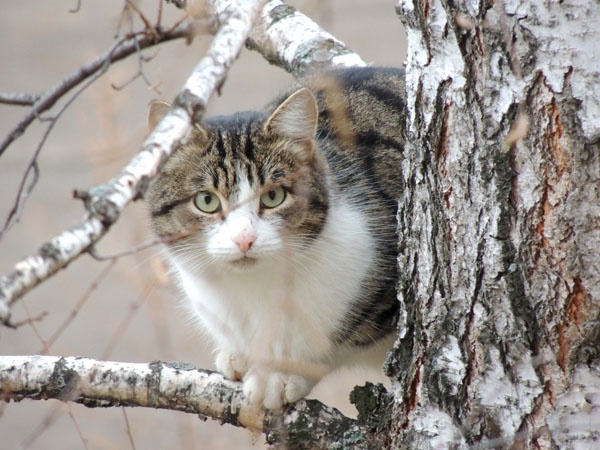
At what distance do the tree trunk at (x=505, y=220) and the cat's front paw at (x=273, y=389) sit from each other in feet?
1.44

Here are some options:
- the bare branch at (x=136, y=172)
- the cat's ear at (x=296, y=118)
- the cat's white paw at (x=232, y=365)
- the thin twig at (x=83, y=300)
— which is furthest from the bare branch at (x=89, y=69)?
the cat's white paw at (x=232, y=365)

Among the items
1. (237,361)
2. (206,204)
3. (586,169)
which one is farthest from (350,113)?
(586,169)

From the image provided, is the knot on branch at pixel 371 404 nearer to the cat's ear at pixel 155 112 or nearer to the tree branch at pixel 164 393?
the tree branch at pixel 164 393

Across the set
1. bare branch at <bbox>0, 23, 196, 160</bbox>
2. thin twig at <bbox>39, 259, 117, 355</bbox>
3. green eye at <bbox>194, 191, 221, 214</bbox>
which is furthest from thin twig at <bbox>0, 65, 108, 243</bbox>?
green eye at <bbox>194, 191, 221, 214</bbox>

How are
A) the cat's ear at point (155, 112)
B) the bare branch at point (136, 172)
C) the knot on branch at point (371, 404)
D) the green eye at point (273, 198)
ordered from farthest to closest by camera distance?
1. the green eye at point (273, 198)
2. the cat's ear at point (155, 112)
3. the knot on branch at point (371, 404)
4. the bare branch at point (136, 172)

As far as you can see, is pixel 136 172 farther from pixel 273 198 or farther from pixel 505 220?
pixel 273 198

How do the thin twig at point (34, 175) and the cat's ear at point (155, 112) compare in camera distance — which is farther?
the cat's ear at point (155, 112)

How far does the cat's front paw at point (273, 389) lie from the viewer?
210 centimetres

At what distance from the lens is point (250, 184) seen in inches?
92.1

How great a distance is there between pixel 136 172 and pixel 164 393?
1032 mm

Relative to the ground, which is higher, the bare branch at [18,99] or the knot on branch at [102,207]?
the bare branch at [18,99]

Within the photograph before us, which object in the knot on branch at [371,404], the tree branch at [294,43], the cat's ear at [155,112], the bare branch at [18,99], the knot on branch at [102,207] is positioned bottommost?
the knot on branch at [102,207]

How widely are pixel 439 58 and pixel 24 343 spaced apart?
3942 millimetres

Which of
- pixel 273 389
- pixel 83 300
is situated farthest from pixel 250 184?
pixel 83 300
